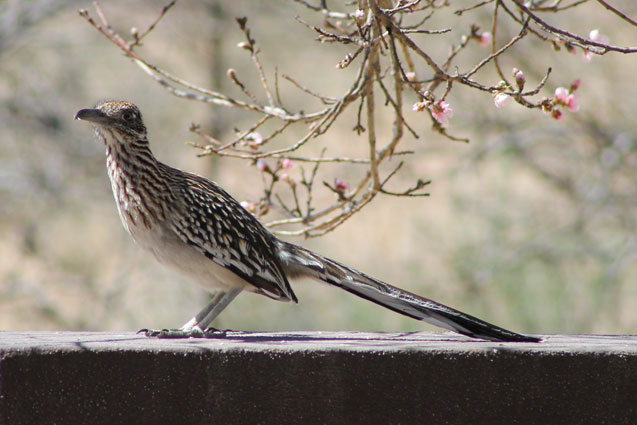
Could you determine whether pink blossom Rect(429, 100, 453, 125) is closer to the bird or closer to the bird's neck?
the bird

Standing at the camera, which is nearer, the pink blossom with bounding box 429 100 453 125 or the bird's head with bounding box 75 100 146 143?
the pink blossom with bounding box 429 100 453 125

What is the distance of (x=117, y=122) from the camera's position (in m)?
4.77

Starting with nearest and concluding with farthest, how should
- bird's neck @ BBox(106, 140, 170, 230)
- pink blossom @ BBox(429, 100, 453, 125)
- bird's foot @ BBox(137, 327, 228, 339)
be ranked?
pink blossom @ BBox(429, 100, 453, 125) < bird's foot @ BBox(137, 327, 228, 339) < bird's neck @ BBox(106, 140, 170, 230)

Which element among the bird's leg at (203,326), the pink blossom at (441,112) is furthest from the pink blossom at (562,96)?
the bird's leg at (203,326)

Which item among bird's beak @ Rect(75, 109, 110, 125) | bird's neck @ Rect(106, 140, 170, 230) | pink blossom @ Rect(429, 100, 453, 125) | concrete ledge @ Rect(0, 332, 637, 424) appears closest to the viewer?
concrete ledge @ Rect(0, 332, 637, 424)

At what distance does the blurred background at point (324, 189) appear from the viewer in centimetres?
1038


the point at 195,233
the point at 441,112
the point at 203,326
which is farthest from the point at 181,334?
the point at 441,112

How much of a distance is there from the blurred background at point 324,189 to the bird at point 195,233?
4.40 m

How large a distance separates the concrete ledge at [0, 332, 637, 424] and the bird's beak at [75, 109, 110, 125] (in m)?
1.36

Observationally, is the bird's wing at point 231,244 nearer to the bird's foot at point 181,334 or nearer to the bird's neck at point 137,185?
the bird's neck at point 137,185

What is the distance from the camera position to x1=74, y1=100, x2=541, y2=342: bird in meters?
4.64

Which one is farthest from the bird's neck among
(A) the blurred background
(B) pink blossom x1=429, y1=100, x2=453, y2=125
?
(A) the blurred background

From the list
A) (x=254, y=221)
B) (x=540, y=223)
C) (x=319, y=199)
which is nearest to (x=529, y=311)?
(x=540, y=223)

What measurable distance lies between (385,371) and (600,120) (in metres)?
8.10
